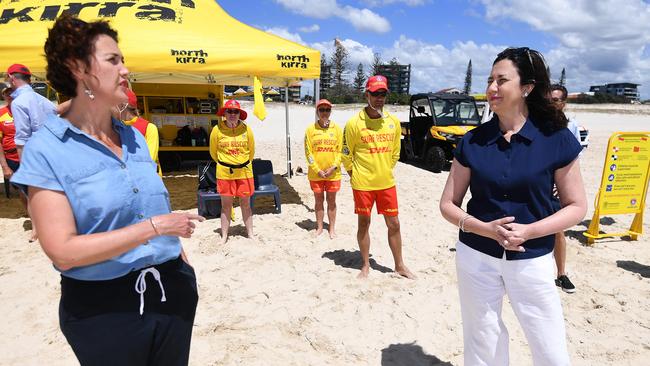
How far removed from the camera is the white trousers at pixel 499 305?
1760 mm

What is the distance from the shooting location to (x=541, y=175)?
174cm

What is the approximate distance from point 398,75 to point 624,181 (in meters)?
77.6

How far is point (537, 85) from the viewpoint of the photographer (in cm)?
180

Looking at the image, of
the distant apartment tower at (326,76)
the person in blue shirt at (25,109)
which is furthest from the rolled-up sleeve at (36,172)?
the distant apartment tower at (326,76)

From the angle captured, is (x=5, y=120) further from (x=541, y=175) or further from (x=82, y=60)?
(x=541, y=175)

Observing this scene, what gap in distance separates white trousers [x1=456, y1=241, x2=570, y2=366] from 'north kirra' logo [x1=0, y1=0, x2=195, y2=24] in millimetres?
6130

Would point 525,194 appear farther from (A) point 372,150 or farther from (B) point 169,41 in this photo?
(B) point 169,41

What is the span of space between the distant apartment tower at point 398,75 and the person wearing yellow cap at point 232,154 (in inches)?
2619

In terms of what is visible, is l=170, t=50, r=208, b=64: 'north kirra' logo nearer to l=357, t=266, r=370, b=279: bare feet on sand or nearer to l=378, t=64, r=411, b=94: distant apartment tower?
l=357, t=266, r=370, b=279: bare feet on sand

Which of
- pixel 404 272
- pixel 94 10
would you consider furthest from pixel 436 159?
pixel 94 10

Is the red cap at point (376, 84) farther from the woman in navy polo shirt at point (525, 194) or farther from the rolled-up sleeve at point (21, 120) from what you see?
the rolled-up sleeve at point (21, 120)

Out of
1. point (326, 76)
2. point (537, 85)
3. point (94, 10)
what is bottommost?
point (537, 85)

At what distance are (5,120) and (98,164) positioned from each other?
5860 mm

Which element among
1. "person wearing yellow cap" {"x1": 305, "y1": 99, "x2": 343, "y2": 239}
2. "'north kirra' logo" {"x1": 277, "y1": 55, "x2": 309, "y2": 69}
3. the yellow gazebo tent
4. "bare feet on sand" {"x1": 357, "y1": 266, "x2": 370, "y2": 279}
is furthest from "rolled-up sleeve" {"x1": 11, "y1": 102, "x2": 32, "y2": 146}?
"bare feet on sand" {"x1": 357, "y1": 266, "x2": 370, "y2": 279}
